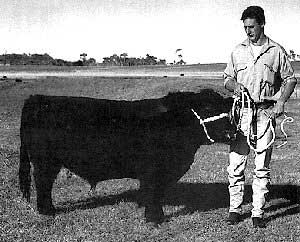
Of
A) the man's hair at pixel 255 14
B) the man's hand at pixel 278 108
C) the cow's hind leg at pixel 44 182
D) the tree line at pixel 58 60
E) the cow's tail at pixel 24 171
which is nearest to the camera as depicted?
the man's hair at pixel 255 14

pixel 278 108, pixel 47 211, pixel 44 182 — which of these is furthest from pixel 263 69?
pixel 47 211

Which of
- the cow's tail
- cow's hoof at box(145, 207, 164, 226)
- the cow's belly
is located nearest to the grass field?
cow's hoof at box(145, 207, 164, 226)

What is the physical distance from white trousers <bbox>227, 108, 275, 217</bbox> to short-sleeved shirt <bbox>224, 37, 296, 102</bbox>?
11.0 inches

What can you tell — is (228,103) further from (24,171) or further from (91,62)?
(91,62)

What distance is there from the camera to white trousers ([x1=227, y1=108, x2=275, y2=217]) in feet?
20.0

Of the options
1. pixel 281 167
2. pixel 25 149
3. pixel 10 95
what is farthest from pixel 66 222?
pixel 10 95

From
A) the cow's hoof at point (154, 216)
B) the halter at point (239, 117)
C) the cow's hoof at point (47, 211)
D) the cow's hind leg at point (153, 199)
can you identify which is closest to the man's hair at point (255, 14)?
the halter at point (239, 117)

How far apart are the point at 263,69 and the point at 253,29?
504 millimetres

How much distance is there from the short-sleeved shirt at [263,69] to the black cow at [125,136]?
565mm

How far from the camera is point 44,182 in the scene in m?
6.77

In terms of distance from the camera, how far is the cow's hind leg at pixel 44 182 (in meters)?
6.71

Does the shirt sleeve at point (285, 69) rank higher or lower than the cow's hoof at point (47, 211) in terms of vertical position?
higher

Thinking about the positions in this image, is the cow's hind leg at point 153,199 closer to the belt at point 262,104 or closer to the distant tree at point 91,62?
the belt at point 262,104

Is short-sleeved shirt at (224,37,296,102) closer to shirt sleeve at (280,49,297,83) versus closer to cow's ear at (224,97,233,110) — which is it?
shirt sleeve at (280,49,297,83)
